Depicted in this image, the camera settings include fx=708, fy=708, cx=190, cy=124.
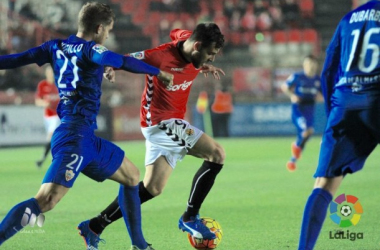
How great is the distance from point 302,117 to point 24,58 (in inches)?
397

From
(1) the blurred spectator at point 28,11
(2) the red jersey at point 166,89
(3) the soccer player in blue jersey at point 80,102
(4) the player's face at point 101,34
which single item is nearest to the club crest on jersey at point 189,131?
(2) the red jersey at point 166,89

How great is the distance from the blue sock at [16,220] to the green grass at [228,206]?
4.27 ft

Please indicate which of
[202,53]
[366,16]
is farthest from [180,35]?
[366,16]

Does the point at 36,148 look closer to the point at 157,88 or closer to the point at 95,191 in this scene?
the point at 95,191

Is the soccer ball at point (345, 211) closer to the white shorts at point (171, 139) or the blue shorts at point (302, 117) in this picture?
the white shorts at point (171, 139)

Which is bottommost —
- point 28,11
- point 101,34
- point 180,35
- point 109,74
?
point 109,74

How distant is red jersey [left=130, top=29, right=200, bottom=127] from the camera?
629 centimetres

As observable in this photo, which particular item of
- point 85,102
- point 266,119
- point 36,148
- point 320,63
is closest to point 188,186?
point 85,102

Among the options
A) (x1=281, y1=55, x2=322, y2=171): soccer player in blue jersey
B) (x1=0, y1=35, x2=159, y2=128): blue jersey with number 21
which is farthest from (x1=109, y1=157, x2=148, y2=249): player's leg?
(x1=281, y1=55, x2=322, y2=171): soccer player in blue jersey

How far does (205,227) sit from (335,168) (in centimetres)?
183

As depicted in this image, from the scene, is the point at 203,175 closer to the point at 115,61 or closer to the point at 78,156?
Result: the point at 78,156

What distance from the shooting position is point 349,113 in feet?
15.2

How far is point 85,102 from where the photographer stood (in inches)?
204

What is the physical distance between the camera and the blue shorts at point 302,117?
14465 mm
